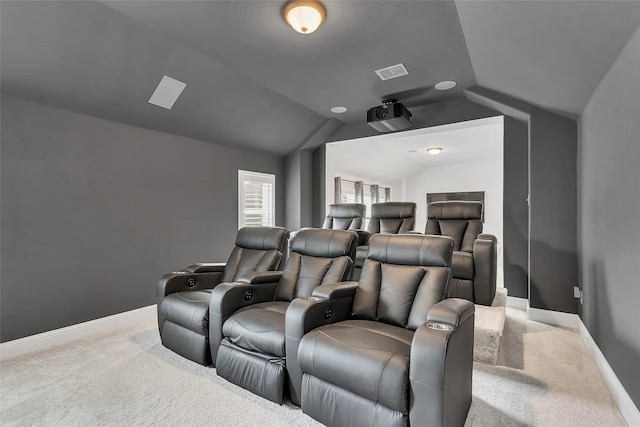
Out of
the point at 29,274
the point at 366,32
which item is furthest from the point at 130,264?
the point at 366,32

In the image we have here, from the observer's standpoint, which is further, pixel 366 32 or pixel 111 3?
pixel 366 32

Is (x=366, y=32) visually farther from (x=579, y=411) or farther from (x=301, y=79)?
(x=579, y=411)

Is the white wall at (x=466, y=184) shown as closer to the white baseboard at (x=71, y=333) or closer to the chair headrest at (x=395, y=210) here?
the chair headrest at (x=395, y=210)

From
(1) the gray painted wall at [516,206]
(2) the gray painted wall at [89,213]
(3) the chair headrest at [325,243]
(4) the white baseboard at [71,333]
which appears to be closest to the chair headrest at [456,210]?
(1) the gray painted wall at [516,206]

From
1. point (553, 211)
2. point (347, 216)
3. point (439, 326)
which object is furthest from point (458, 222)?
point (439, 326)

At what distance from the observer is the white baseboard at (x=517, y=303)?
4.06 m

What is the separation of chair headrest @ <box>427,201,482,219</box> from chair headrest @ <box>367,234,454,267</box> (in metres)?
2.19

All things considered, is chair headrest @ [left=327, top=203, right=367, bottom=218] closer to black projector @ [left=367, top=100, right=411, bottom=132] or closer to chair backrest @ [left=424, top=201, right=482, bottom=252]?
chair backrest @ [left=424, top=201, right=482, bottom=252]

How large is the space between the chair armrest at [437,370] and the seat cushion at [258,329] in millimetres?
884

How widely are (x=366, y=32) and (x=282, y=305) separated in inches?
93.9

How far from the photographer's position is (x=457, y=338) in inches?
61.4

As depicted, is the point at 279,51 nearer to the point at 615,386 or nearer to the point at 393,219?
the point at 393,219

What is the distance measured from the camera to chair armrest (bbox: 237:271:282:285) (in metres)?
2.62

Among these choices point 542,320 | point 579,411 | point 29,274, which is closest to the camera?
point 579,411
